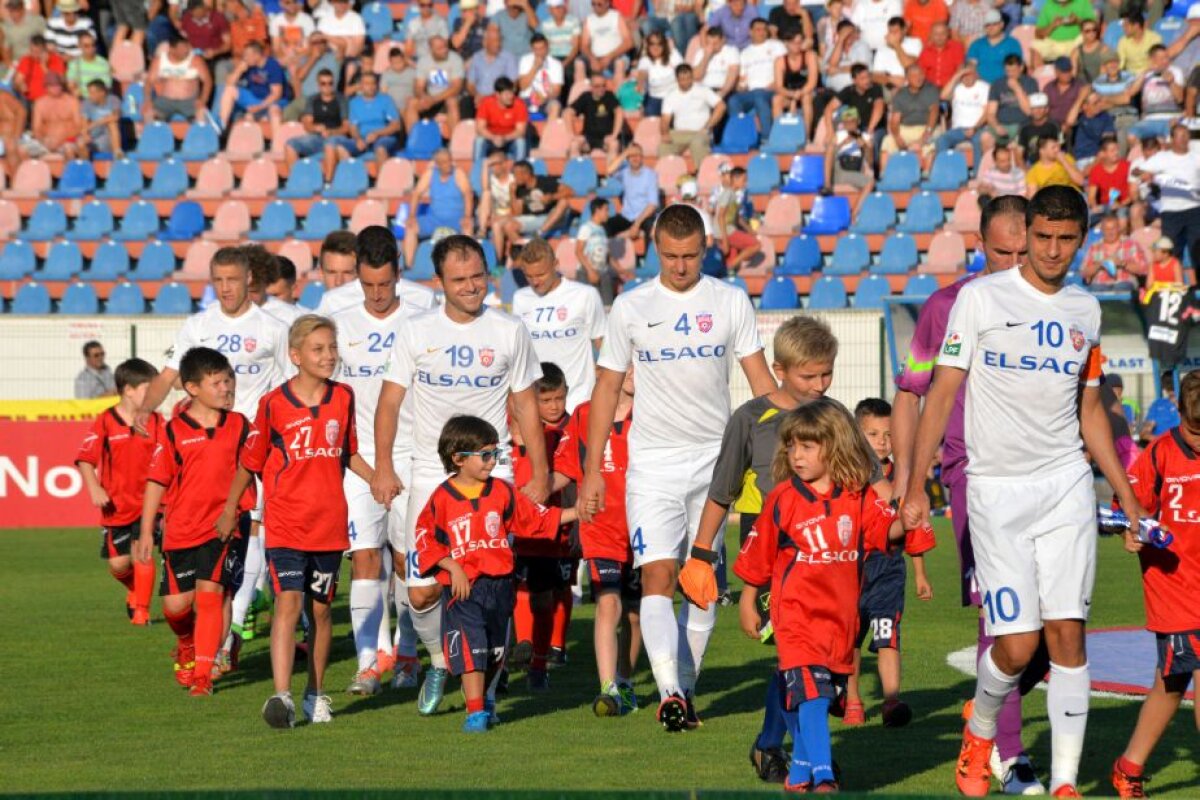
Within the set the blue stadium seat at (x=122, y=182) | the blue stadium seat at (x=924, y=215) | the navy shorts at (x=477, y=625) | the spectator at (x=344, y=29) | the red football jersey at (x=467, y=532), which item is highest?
the spectator at (x=344, y=29)

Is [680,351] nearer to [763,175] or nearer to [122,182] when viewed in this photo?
[763,175]

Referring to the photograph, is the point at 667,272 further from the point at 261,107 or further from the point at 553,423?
the point at 261,107

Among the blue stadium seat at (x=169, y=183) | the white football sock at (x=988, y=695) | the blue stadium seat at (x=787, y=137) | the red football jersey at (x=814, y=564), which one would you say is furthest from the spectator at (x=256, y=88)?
the white football sock at (x=988, y=695)

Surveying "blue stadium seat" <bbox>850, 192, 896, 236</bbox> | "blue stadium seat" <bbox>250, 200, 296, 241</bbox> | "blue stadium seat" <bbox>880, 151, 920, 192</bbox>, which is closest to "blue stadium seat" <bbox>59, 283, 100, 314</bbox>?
"blue stadium seat" <bbox>250, 200, 296, 241</bbox>

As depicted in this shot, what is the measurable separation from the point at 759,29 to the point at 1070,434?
65.4ft

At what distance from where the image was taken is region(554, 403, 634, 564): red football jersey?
9.97 metres

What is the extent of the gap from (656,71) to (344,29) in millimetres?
5329

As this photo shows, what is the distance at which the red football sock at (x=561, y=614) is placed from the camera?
11.1 metres

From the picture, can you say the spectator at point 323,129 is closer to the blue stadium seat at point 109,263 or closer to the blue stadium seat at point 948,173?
the blue stadium seat at point 109,263

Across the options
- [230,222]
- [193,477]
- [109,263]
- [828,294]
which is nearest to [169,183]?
→ [230,222]

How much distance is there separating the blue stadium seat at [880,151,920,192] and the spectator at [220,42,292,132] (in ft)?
30.4

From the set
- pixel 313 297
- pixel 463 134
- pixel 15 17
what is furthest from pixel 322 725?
pixel 15 17

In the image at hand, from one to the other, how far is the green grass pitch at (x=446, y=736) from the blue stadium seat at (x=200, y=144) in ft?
54.0

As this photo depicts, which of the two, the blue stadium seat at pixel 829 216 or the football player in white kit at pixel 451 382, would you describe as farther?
the blue stadium seat at pixel 829 216
